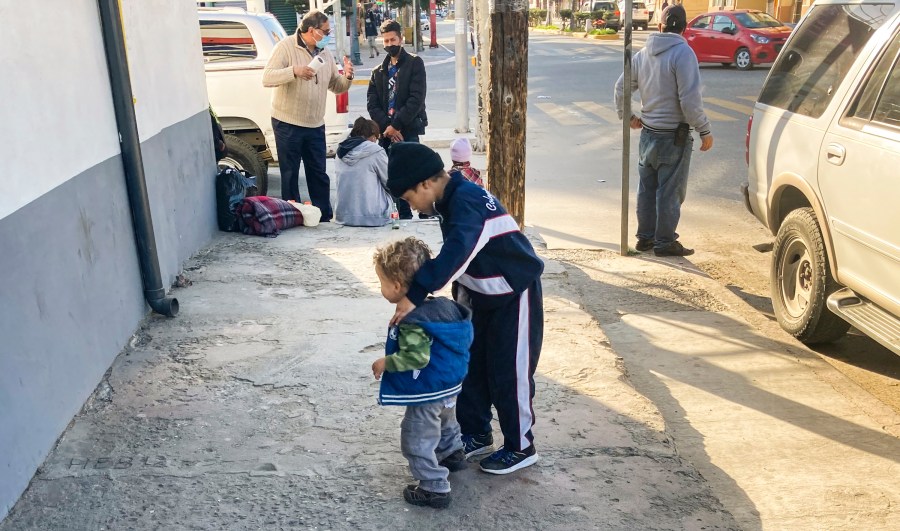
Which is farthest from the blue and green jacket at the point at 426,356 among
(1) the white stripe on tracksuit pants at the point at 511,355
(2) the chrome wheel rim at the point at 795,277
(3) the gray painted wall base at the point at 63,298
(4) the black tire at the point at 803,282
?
(2) the chrome wheel rim at the point at 795,277

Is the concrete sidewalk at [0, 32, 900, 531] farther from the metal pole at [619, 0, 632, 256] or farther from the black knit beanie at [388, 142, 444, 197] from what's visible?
the metal pole at [619, 0, 632, 256]

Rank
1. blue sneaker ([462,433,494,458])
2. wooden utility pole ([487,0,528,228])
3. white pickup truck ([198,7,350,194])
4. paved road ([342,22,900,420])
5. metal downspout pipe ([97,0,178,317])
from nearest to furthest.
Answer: blue sneaker ([462,433,494,458]) → metal downspout pipe ([97,0,178,317]) → wooden utility pole ([487,0,528,228]) → paved road ([342,22,900,420]) → white pickup truck ([198,7,350,194])

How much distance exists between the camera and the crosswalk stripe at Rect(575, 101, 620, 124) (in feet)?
48.6

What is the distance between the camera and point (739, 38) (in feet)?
72.5

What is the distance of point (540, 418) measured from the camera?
13.0ft

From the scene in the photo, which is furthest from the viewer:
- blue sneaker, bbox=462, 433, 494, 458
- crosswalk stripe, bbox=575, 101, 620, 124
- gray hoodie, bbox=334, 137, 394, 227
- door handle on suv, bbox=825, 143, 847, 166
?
crosswalk stripe, bbox=575, 101, 620, 124

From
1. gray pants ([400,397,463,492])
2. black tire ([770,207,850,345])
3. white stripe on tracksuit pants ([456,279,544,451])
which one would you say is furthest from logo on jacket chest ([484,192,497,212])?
black tire ([770,207,850,345])

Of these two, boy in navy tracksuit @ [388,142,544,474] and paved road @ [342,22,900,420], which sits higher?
boy in navy tracksuit @ [388,142,544,474]

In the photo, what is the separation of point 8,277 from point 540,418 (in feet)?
7.72

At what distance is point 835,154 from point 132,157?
3.97 metres

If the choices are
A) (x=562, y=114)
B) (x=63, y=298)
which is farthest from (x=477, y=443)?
(x=562, y=114)

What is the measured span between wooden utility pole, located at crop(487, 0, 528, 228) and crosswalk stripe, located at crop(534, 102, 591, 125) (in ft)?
30.1

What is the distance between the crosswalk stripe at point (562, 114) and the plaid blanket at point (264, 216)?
330 inches

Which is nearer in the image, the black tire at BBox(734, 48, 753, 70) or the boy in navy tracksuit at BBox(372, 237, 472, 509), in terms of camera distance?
the boy in navy tracksuit at BBox(372, 237, 472, 509)
